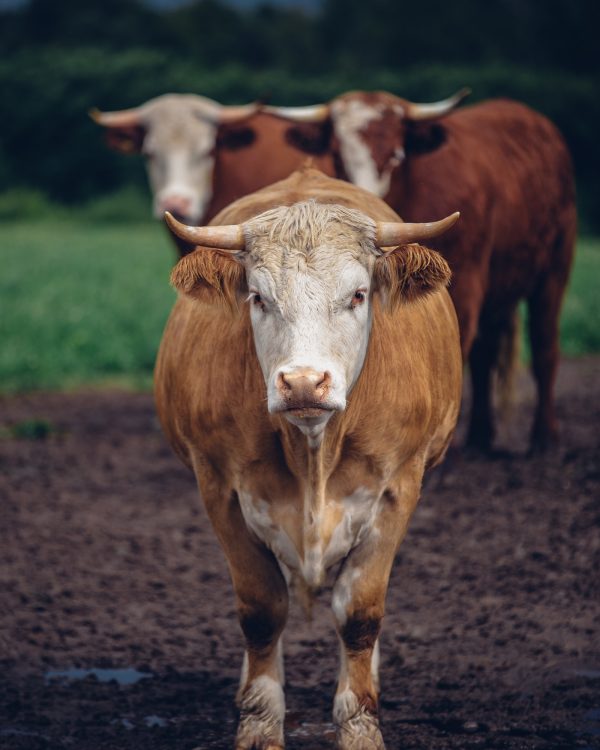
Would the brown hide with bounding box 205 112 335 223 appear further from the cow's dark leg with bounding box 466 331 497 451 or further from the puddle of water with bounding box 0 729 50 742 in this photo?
the puddle of water with bounding box 0 729 50 742

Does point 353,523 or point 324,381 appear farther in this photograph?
point 353,523

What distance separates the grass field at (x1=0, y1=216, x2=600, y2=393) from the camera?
33.7ft

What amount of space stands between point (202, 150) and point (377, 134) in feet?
7.16

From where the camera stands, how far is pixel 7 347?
10859mm

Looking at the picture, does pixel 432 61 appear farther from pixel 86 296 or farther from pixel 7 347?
pixel 7 347

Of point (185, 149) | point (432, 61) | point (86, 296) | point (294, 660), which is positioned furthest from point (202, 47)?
point (294, 660)

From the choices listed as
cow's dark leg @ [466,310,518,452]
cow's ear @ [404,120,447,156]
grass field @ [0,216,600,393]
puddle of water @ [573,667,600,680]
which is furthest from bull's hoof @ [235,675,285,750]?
grass field @ [0,216,600,393]

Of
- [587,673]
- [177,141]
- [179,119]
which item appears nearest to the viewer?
[587,673]

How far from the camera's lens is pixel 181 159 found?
833 centimetres

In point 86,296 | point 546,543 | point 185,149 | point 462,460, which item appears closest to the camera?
point 546,543

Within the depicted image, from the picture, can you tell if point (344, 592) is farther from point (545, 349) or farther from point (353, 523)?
point (545, 349)

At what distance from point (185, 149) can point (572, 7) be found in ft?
120

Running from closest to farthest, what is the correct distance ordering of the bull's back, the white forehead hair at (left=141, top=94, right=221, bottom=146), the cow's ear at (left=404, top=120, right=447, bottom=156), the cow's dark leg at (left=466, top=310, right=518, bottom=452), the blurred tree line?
the bull's back < the cow's ear at (left=404, top=120, right=447, bottom=156) < the cow's dark leg at (left=466, top=310, right=518, bottom=452) < the white forehead hair at (left=141, top=94, right=221, bottom=146) < the blurred tree line

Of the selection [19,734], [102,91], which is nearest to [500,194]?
[19,734]
